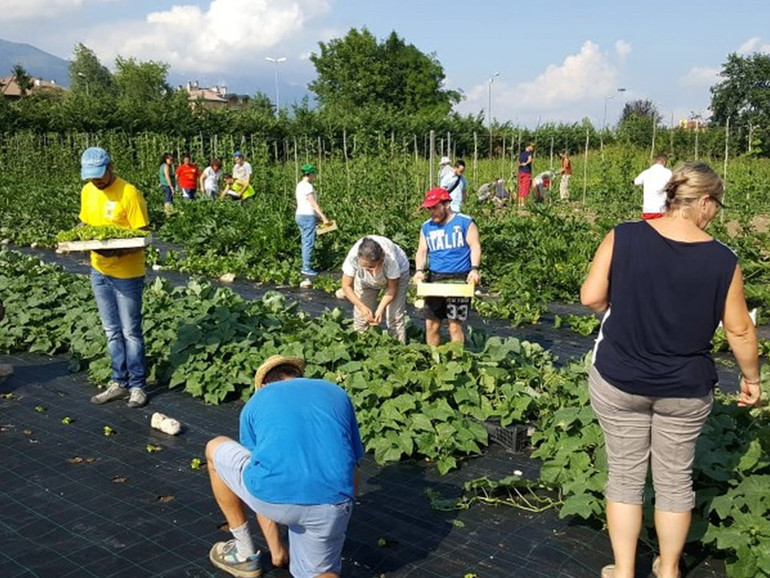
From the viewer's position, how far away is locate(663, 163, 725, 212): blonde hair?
2711 mm

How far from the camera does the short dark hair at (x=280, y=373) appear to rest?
3107 millimetres

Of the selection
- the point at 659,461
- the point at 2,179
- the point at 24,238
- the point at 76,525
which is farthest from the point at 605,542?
the point at 2,179

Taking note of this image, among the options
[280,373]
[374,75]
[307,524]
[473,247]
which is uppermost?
[374,75]

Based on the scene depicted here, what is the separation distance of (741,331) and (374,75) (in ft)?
210

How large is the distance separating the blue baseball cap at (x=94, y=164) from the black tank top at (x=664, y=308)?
3.58m

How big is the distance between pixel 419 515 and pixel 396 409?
2.74 ft

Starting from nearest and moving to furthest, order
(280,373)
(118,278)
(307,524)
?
(307,524)
(280,373)
(118,278)

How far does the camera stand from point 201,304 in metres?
6.29

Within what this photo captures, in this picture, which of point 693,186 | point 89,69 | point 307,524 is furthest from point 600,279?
point 89,69

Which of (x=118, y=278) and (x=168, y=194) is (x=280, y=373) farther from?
(x=168, y=194)

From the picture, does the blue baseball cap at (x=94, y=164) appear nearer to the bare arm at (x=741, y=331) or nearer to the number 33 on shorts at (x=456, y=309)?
the number 33 on shorts at (x=456, y=309)

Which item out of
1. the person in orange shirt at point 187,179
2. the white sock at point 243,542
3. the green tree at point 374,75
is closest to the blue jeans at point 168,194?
the person in orange shirt at point 187,179

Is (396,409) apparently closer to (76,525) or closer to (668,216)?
(76,525)

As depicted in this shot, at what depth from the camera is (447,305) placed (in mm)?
5809
